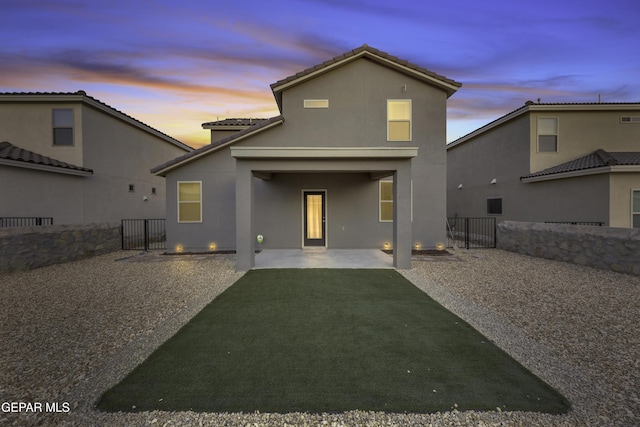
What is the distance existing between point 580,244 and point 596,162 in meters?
4.87

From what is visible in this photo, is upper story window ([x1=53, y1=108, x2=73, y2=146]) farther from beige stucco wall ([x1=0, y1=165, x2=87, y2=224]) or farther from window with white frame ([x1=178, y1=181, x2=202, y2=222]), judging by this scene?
window with white frame ([x1=178, y1=181, x2=202, y2=222])

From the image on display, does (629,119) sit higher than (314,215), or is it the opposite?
(629,119)

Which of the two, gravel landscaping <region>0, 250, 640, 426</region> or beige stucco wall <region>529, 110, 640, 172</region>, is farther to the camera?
beige stucco wall <region>529, 110, 640, 172</region>

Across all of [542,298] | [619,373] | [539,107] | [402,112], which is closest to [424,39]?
[402,112]

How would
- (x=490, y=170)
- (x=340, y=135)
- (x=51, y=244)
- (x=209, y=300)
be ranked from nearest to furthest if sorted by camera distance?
(x=209, y=300)
(x=51, y=244)
(x=340, y=135)
(x=490, y=170)

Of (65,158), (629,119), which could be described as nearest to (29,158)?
(65,158)

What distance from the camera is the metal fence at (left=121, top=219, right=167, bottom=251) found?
531 inches

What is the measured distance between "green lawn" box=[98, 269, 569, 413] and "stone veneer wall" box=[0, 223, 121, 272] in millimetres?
7065

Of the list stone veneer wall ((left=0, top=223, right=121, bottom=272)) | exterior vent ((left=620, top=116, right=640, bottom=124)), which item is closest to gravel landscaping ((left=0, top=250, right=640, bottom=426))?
stone veneer wall ((left=0, top=223, right=121, bottom=272))

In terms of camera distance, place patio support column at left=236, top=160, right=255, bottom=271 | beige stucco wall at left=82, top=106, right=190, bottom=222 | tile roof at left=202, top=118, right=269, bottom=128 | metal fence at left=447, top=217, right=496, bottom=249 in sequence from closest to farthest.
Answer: patio support column at left=236, top=160, right=255, bottom=271 → beige stucco wall at left=82, top=106, right=190, bottom=222 → metal fence at left=447, top=217, right=496, bottom=249 → tile roof at left=202, top=118, right=269, bottom=128

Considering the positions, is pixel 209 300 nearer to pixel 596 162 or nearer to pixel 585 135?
pixel 596 162

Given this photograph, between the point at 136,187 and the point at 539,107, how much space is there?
65.8 ft

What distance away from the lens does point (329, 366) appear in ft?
11.0

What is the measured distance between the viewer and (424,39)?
12.9 meters
